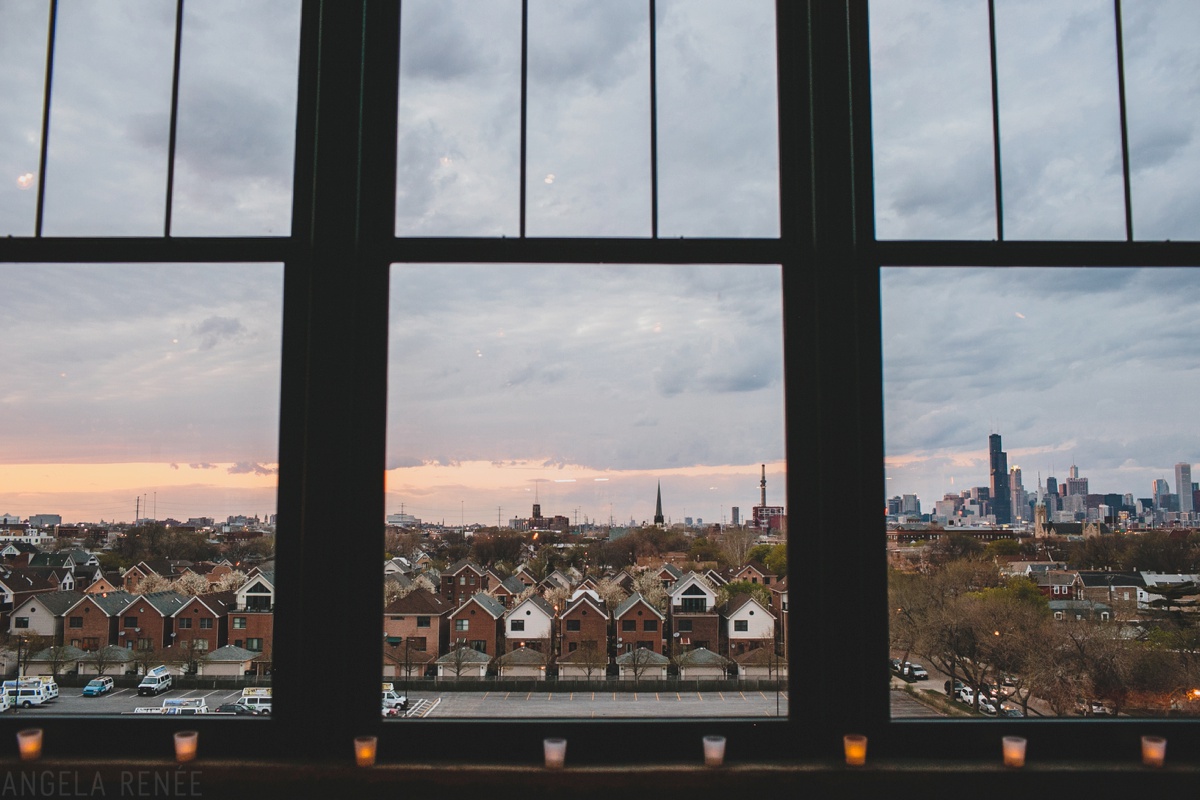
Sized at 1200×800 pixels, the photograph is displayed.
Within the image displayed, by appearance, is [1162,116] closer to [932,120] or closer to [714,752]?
[932,120]

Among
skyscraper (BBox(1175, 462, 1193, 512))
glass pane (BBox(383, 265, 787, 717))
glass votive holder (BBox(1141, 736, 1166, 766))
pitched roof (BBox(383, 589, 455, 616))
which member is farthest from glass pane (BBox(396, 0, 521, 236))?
glass votive holder (BBox(1141, 736, 1166, 766))

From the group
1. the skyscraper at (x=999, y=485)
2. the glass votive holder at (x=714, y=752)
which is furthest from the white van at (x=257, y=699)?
the skyscraper at (x=999, y=485)

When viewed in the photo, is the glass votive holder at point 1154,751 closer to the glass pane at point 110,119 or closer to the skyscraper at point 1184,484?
the skyscraper at point 1184,484

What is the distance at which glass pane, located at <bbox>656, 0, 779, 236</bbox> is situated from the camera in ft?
7.23

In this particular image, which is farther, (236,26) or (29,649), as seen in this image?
(236,26)

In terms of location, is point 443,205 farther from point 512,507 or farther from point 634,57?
point 512,507

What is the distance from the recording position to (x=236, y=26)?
225 centimetres

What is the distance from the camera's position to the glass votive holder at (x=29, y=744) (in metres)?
1.91

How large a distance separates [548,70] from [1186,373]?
2.12m

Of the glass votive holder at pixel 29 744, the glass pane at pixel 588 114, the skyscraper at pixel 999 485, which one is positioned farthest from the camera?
the glass pane at pixel 588 114

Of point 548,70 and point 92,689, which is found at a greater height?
point 548,70

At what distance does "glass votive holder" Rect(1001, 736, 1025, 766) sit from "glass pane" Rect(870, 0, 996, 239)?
4.59 feet

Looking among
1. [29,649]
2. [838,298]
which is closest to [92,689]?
[29,649]

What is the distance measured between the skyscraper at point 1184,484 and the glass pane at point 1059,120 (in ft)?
2.31
